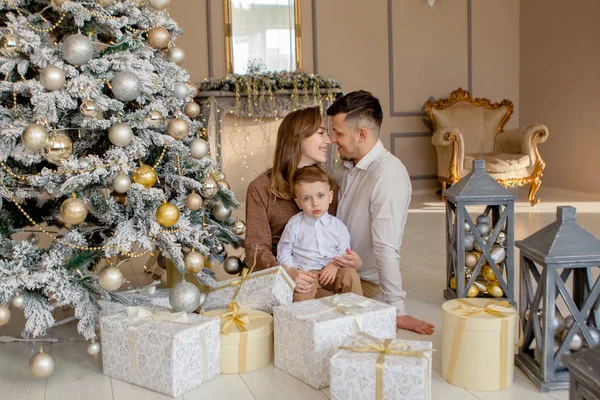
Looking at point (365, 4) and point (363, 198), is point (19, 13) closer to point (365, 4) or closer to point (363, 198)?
point (363, 198)

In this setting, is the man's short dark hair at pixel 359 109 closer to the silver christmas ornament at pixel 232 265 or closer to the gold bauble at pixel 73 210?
the silver christmas ornament at pixel 232 265

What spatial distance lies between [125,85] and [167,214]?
45 cm

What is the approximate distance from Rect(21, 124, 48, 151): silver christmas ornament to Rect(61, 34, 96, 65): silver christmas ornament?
0.84 ft

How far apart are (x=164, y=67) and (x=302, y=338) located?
112cm

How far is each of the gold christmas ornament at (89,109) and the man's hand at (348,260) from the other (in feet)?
3.38

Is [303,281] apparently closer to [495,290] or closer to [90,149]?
[495,290]

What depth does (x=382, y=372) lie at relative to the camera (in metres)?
1.51

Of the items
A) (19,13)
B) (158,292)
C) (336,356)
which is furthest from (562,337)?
(19,13)

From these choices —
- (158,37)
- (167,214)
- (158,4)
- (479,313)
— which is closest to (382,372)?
(479,313)

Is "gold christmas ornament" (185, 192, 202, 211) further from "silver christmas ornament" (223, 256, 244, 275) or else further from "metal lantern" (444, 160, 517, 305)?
"metal lantern" (444, 160, 517, 305)

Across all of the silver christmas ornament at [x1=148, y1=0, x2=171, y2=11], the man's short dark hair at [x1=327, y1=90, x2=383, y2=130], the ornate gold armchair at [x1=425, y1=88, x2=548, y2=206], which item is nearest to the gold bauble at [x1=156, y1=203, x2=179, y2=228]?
the silver christmas ornament at [x1=148, y1=0, x2=171, y2=11]

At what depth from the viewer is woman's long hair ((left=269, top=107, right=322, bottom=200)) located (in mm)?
2523

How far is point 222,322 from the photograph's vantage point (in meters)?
1.94

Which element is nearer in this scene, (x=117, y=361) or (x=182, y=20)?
(x=117, y=361)
